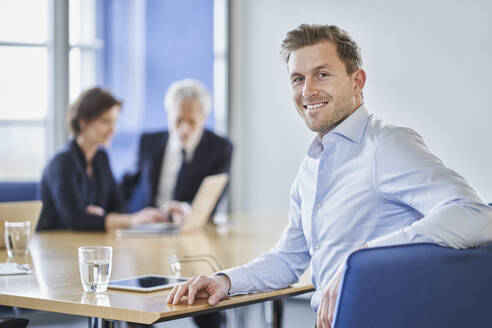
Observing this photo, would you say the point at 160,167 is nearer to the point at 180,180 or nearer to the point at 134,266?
the point at 180,180

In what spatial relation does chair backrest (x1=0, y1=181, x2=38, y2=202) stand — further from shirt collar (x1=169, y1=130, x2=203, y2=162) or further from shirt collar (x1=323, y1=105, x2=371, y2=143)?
shirt collar (x1=323, y1=105, x2=371, y2=143)

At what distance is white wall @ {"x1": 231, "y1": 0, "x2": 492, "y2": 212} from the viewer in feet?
17.2

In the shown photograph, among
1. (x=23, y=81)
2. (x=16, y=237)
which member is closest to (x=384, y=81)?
(x=23, y=81)

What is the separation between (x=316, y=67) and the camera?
1.97 meters

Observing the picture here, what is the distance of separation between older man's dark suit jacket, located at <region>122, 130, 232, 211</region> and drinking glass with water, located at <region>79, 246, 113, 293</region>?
245 cm

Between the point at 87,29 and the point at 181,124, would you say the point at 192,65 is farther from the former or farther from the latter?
the point at 181,124

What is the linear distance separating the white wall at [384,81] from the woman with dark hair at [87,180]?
243 centimetres

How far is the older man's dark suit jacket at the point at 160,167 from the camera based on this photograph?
435 cm

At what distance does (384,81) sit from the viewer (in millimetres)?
5633

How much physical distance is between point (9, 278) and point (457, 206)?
4.30ft

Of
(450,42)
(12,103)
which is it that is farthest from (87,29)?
(450,42)

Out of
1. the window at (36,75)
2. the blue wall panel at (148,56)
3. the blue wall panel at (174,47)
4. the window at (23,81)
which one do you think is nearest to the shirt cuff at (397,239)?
the window at (36,75)

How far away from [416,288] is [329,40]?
827mm

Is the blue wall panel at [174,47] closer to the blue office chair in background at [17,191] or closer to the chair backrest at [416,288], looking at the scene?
the blue office chair in background at [17,191]
